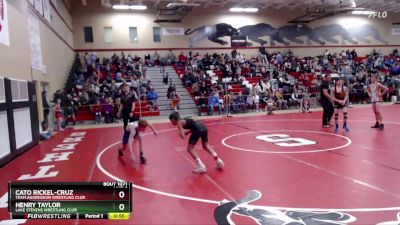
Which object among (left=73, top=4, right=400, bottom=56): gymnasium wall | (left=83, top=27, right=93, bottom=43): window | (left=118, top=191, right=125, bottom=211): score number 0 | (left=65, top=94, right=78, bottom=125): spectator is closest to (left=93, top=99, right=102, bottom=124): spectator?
(left=65, top=94, right=78, bottom=125): spectator

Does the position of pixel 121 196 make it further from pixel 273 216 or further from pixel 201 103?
pixel 201 103

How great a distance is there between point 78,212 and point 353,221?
10.5 ft

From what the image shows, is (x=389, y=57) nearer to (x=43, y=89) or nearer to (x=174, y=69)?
(x=174, y=69)

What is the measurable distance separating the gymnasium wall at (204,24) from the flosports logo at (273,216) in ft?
83.0

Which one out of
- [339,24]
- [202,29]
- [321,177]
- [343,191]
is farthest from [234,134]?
[339,24]

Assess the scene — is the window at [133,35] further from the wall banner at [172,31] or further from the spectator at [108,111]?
the spectator at [108,111]

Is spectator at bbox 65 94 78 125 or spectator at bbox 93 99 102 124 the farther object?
spectator at bbox 93 99 102 124

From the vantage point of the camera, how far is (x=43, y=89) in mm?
15883

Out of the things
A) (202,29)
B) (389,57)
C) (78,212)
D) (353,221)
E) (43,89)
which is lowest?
(353,221)

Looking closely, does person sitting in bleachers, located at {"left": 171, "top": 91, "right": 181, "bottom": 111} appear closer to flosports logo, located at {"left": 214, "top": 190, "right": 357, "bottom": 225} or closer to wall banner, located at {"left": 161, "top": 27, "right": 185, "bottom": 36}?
wall banner, located at {"left": 161, "top": 27, "right": 185, "bottom": 36}

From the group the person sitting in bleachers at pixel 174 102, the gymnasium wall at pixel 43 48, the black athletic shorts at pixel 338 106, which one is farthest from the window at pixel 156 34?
the black athletic shorts at pixel 338 106

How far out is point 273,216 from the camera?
4.52m
